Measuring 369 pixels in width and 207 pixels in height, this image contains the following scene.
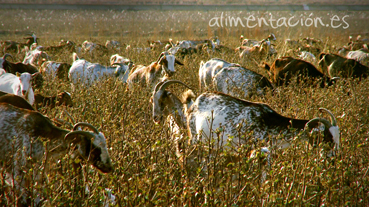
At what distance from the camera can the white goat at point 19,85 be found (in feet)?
17.0

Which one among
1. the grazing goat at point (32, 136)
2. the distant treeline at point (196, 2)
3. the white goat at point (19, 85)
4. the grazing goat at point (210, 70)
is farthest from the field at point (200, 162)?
the distant treeline at point (196, 2)

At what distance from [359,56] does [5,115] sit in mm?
11719

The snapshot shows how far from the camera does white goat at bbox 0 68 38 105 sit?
5184 mm

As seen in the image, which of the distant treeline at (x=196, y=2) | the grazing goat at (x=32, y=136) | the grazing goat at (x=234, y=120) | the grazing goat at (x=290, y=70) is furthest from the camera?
the distant treeline at (x=196, y=2)

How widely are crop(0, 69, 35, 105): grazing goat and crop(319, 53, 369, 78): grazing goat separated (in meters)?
6.74

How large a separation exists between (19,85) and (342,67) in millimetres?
7597

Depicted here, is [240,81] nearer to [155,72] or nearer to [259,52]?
[155,72]

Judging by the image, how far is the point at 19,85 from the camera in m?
5.60

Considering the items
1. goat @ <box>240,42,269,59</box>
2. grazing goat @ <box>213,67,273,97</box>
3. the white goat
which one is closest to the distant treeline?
goat @ <box>240,42,269,59</box>

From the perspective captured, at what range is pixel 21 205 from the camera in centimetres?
285

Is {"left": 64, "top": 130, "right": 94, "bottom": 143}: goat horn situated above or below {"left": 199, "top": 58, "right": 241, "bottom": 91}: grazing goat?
above

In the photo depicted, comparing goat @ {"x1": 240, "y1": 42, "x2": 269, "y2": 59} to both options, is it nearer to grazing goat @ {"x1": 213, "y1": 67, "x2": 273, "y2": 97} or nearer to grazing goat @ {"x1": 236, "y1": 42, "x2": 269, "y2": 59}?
grazing goat @ {"x1": 236, "y1": 42, "x2": 269, "y2": 59}

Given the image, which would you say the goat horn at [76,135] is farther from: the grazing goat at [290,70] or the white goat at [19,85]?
the grazing goat at [290,70]

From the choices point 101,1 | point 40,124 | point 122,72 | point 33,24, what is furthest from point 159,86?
point 101,1
